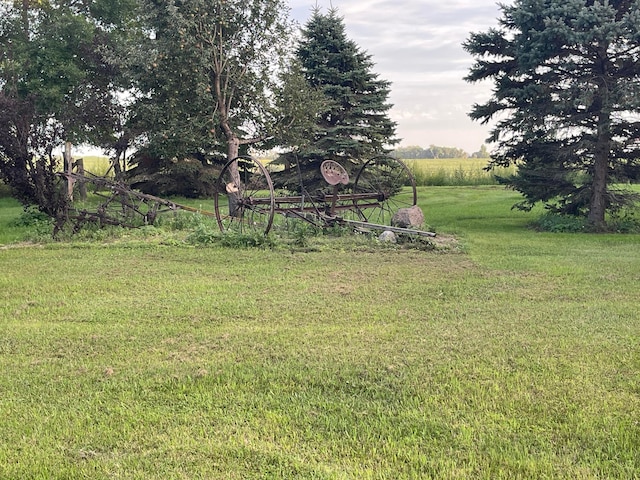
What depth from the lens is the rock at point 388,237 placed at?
8828 millimetres

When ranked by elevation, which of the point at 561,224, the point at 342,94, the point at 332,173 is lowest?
the point at 561,224

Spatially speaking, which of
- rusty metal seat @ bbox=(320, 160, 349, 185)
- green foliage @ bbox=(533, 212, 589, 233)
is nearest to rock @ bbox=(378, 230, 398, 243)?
rusty metal seat @ bbox=(320, 160, 349, 185)

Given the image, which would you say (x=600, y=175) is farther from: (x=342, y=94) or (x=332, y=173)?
(x=342, y=94)

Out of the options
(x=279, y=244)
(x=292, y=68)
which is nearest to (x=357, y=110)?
(x=292, y=68)

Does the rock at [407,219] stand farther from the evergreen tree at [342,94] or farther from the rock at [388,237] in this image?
the evergreen tree at [342,94]

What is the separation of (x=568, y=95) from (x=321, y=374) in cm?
881

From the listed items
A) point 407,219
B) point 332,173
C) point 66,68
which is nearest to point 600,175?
point 407,219

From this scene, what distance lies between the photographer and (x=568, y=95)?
1030 centimetres

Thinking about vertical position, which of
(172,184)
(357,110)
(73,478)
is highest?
(357,110)

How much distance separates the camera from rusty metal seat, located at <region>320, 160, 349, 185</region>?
386 inches

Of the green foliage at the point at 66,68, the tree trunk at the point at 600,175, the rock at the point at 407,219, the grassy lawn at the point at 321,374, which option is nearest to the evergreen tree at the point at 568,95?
the tree trunk at the point at 600,175

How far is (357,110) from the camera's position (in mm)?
18109

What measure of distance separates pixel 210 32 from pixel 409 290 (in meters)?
9.21

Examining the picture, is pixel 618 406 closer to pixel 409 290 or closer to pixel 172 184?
pixel 409 290
